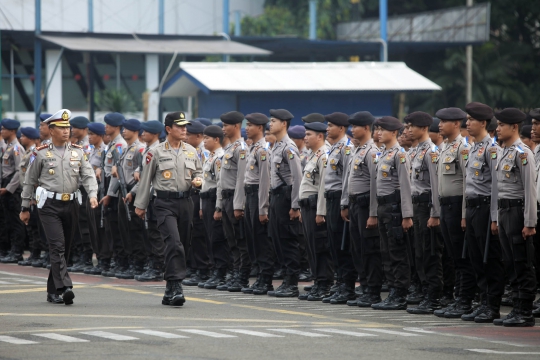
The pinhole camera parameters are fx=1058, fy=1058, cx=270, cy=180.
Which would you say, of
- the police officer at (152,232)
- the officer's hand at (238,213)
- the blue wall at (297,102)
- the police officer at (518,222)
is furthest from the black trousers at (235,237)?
the blue wall at (297,102)

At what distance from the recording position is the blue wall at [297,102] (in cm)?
2934

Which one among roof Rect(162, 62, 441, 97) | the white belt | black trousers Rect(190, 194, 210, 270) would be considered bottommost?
black trousers Rect(190, 194, 210, 270)

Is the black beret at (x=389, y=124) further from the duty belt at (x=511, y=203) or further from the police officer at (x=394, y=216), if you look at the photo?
the duty belt at (x=511, y=203)

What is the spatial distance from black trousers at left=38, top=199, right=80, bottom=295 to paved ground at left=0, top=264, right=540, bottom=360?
12.3 inches

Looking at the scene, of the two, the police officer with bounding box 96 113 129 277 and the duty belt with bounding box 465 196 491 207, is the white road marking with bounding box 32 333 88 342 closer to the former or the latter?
the duty belt with bounding box 465 196 491 207

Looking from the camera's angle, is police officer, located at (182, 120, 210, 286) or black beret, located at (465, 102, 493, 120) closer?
black beret, located at (465, 102, 493, 120)

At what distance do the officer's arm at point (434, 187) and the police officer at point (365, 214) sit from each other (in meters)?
0.71

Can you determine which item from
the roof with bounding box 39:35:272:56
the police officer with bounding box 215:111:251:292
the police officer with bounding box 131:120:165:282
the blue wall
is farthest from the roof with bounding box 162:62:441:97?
the police officer with bounding box 215:111:251:292

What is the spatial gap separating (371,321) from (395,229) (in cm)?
148

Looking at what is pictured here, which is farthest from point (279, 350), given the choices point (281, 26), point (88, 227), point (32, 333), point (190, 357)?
point (281, 26)

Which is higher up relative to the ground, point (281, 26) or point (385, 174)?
point (281, 26)

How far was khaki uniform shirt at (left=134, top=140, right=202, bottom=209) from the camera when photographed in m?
12.7

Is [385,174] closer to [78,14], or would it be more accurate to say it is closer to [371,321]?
[371,321]

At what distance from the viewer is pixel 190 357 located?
845cm
